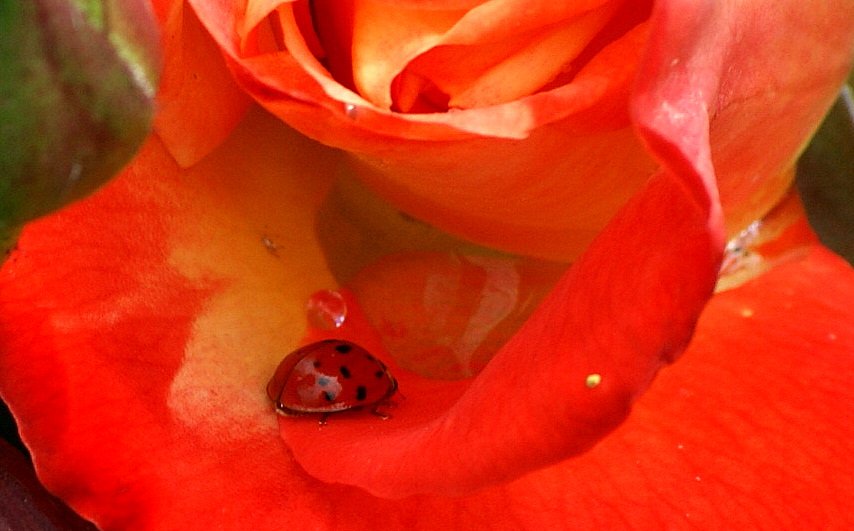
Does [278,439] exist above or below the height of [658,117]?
below

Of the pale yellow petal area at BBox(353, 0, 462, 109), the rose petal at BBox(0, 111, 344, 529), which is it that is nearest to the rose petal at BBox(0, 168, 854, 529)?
the rose petal at BBox(0, 111, 344, 529)

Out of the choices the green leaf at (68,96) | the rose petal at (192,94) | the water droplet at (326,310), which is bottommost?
the water droplet at (326,310)

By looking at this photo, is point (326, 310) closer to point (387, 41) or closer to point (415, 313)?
point (415, 313)

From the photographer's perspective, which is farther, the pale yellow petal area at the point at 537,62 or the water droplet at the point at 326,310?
the water droplet at the point at 326,310

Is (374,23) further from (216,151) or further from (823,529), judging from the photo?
(823,529)

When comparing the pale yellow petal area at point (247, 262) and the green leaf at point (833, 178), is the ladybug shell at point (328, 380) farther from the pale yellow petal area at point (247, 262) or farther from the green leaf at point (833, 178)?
the green leaf at point (833, 178)

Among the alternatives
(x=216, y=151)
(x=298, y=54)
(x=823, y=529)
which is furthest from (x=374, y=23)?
(x=823, y=529)

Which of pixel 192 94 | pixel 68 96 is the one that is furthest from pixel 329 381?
pixel 68 96

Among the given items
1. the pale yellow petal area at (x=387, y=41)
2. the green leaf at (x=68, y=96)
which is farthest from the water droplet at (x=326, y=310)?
the green leaf at (x=68, y=96)

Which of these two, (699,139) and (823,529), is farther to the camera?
(823,529)
